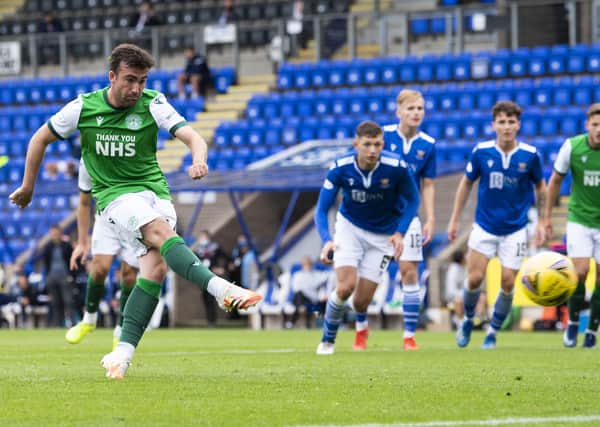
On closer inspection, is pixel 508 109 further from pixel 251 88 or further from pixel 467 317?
pixel 251 88

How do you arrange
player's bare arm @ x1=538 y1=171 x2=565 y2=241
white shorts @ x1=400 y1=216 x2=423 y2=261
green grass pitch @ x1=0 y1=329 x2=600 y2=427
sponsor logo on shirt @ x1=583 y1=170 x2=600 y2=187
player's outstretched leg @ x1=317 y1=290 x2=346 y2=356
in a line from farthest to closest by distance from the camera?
1. white shorts @ x1=400 y1=216 x2=423 y2=261
2. player's bare arm @ x1=538 y1=171 x2=565 y2=241
3. sponsor logo on shirt @ x1=583 y1=170 x2=600 y2=187
4. player's outstretched leg @ x1=317 y1=290 x2=346 y2=356
5. green grass pitch @ x1=0 y1=329 x2=600 y2=427

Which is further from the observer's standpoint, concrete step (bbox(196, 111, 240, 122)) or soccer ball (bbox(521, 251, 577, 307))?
concrete step (bbox(196, 111, 240, 122))

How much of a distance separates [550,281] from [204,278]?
3988 millimetres

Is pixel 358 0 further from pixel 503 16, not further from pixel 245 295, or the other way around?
pixel 245 295

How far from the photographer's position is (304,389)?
303 inches

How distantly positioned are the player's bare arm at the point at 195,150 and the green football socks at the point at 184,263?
1.66 ft

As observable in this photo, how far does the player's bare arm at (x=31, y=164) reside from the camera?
329 inches

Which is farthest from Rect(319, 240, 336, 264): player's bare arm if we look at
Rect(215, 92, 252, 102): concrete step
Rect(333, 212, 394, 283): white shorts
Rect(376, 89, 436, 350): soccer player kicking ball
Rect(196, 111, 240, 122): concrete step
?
Rect(215, 92, 252, 102): concrete step

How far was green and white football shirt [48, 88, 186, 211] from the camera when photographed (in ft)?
27.8

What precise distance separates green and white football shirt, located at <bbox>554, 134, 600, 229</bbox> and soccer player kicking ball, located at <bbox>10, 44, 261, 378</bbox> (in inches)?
207

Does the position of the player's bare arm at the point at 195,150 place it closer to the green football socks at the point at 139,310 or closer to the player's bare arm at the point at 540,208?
the green football socks at the point at 139,310

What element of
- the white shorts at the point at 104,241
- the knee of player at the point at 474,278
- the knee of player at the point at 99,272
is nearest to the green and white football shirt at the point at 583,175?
the knee of player at the point at 474,278

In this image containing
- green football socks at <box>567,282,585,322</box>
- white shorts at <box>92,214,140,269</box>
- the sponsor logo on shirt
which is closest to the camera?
white shorts at <box>92,214,140,269</box>

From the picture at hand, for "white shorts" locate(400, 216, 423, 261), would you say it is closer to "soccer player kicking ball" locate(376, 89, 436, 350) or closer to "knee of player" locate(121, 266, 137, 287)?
"soccer player kicking ball" locate(376, 89, 436, 350)
